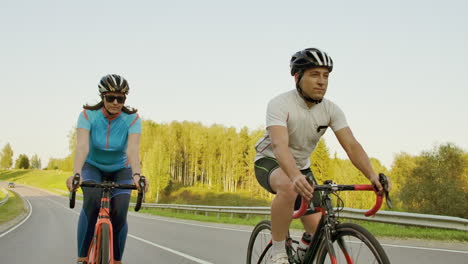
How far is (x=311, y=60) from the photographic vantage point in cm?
338

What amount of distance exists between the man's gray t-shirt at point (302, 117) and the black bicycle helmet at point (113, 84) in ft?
5.23

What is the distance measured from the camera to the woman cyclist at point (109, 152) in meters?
4.36

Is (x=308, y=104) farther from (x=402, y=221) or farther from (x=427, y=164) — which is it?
(x=427, y=164)

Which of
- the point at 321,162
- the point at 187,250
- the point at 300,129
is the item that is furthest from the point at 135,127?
the point at 321,162

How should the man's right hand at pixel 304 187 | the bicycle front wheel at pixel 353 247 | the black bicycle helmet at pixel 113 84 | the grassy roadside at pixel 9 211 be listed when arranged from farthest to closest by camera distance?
1. the grassy roadside at pixel 9 211
2. the black bicycle helmet at pixel 113 84
3. the man's right hand at pixel 304 187
4. the bicycle front wheel at pixel 353 247

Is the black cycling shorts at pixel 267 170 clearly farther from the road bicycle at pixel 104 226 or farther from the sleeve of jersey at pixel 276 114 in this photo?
the road bicycle at pixel 104 226

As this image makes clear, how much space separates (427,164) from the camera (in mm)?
51000

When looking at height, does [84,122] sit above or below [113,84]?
below

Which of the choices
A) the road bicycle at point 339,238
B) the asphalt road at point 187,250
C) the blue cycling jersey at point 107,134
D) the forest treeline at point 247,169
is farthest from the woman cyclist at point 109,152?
the forest treeline at point 247,169

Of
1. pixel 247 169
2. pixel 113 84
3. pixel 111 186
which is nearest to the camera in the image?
pixel 111 186

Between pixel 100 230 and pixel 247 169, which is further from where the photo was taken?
pixel 247 169

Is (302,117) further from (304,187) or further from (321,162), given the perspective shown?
(321,162)

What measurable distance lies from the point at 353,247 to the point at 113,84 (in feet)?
8.79

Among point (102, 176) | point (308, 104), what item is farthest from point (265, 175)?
point (102, 176)
